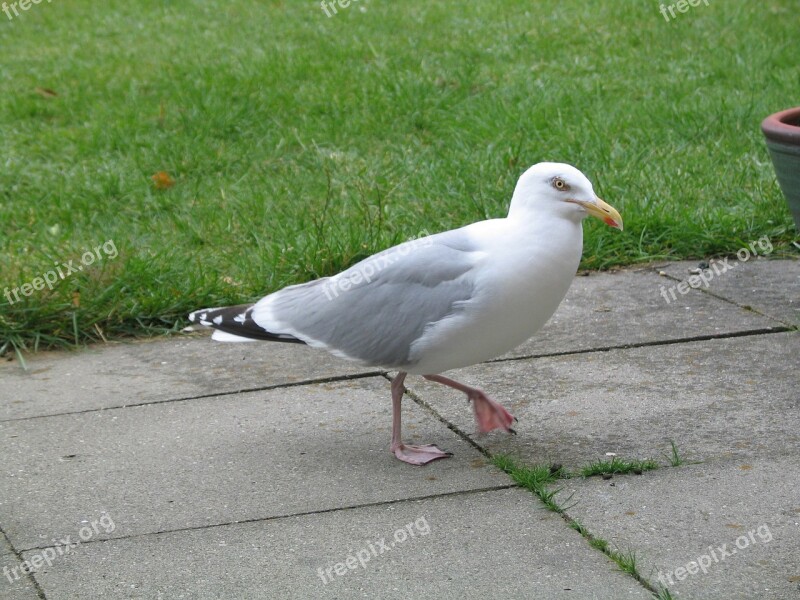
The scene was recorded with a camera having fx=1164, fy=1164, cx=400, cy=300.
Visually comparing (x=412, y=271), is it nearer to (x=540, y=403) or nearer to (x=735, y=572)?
(x=540, y=403)

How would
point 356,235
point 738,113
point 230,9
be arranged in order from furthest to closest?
1. point 230,9
2. point 738,113
3. point 356,235

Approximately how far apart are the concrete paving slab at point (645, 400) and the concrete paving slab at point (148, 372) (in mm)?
598

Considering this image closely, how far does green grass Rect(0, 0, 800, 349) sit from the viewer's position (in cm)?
613

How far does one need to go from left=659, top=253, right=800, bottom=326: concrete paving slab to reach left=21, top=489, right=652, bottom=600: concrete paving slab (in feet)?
7.54

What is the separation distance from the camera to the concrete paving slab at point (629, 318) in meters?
5.21

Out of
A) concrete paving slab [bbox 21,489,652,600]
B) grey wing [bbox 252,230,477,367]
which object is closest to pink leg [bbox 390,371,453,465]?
grey wing [bbox 252,230,477,367]

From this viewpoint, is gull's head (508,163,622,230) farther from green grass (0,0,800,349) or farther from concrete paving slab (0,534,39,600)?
green grass (0,0,800,349)

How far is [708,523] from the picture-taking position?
11.4 feet

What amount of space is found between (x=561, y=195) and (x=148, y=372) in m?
2.15

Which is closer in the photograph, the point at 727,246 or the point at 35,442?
the point at 35,442

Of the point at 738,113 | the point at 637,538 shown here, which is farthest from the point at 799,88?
the point at 637,538

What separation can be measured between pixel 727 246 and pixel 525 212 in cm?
276

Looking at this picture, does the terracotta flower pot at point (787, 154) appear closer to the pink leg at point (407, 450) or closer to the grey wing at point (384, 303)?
the grey wing at point (384, 303)

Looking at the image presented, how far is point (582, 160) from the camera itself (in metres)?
7.43
